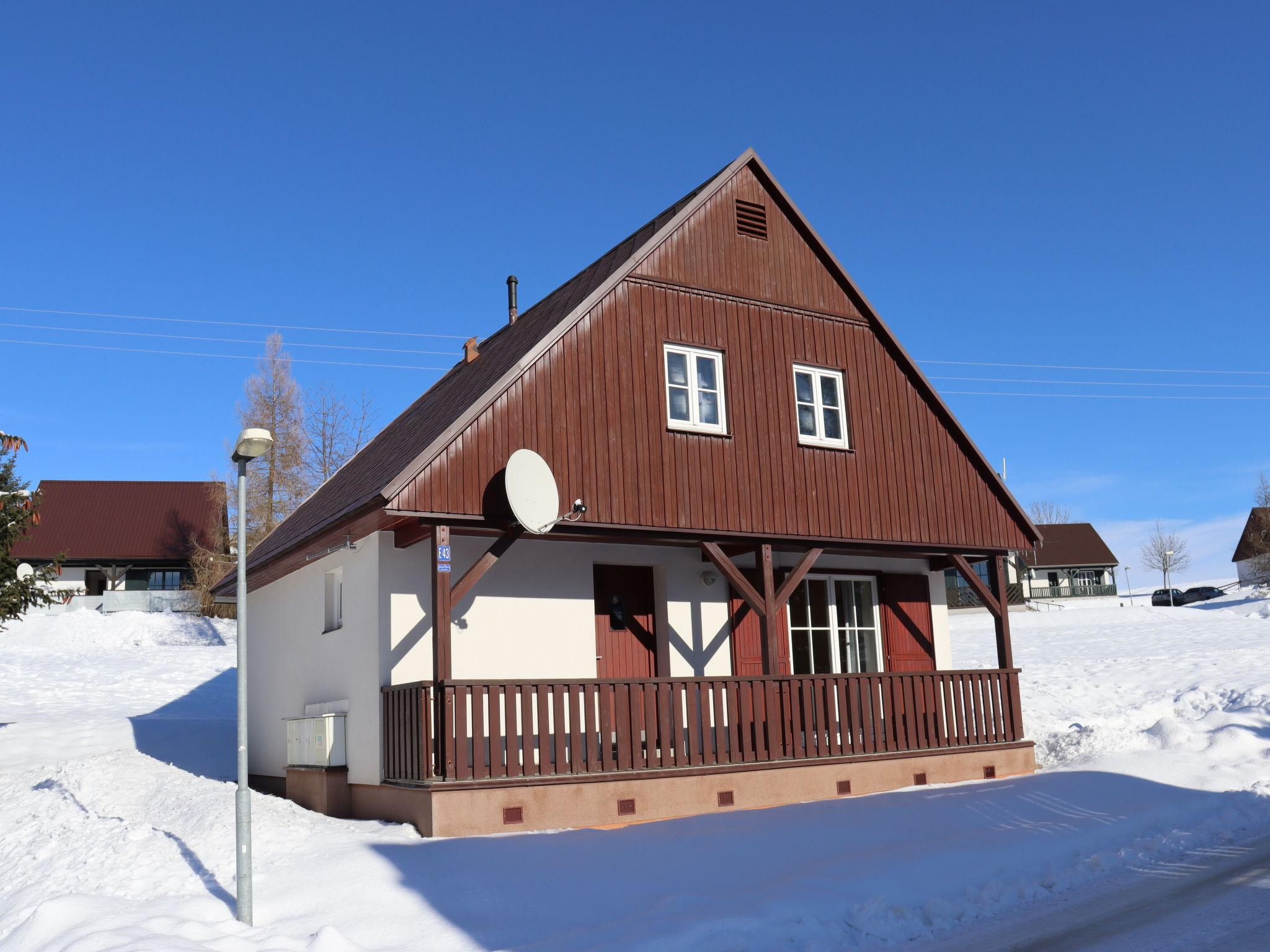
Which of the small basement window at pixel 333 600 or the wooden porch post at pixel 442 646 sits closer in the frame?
the wooden porch post at pixel 442 646

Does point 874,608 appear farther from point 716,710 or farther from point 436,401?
point 436,401

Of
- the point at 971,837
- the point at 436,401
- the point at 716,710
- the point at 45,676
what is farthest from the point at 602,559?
the point at 45,676

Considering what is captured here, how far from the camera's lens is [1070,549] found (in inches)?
3034

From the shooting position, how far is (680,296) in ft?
48.6

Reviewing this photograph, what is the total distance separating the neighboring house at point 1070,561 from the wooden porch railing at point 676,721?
61423mm

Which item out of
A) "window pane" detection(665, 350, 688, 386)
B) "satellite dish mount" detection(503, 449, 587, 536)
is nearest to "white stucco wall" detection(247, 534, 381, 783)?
"satellite dish mount" detection(503, 449, 587, 536)

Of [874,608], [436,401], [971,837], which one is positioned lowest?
[971,837]

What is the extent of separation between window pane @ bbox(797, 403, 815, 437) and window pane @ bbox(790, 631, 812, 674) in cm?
321

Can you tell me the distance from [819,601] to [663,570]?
3.21 meters

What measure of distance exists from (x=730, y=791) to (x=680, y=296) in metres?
6.44

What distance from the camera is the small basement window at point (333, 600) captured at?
1481cm

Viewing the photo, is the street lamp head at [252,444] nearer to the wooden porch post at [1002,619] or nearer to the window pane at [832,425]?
the window pane at [832,425]

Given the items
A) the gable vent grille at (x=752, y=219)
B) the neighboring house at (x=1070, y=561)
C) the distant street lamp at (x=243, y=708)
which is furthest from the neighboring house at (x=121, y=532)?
the neighboring house at (x=1070, y=561)

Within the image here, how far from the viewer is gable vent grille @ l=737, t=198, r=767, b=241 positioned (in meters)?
15.8
